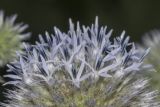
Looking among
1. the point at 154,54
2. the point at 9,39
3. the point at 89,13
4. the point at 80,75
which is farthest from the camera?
the point at 89,13

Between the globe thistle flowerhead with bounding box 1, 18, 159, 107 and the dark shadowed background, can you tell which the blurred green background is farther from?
the globe thistle flowerhead with bounding box 1, 18, 159, 107

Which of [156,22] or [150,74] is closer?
[150,74]

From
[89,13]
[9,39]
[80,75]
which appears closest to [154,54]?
[9,39]

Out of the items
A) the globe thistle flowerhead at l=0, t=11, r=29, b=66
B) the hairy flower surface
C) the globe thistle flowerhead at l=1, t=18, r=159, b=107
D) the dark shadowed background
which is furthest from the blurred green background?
the globe thistle flowerhead at l=1, t=18, r=159, b=107

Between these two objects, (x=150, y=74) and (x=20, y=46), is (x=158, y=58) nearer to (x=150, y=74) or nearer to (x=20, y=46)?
(x=150, y=74)

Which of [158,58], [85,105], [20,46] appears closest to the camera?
[85,105]

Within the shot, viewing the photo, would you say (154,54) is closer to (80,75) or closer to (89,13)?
(80,75)

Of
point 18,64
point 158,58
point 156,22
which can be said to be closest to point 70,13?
point 156,22

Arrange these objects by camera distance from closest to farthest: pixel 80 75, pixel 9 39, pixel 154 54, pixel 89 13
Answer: pixel 80 75
pixel 9 39
pixel 154 54
pixel 89 13
